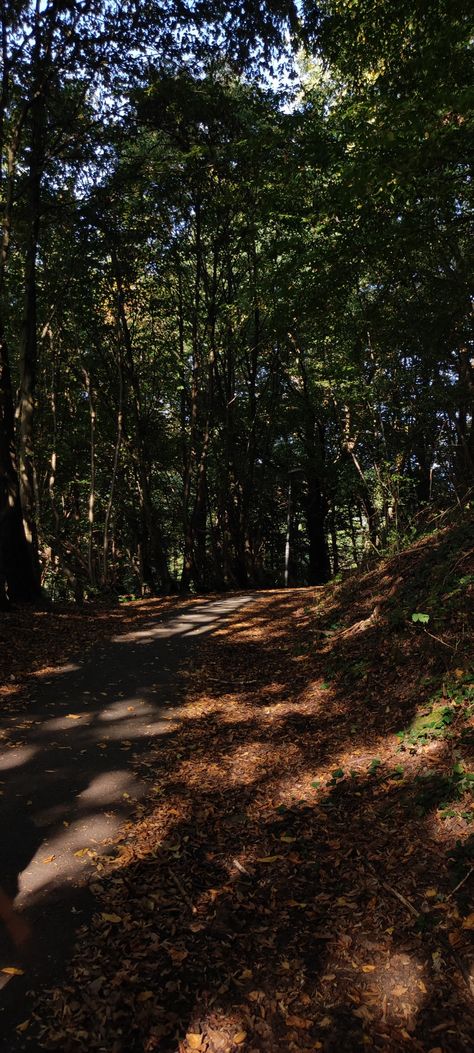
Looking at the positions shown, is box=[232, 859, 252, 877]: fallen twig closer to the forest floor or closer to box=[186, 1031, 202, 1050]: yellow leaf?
the forest floor

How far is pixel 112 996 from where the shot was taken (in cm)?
242

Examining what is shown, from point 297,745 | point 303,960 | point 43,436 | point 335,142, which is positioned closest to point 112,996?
point 303,960

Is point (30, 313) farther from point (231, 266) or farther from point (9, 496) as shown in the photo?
point (231, 266)

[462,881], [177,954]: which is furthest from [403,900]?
[177,954]

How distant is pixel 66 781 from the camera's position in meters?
4.22

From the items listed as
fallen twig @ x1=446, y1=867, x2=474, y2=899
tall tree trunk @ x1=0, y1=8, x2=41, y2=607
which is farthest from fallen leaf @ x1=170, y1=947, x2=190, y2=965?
tall tree trunk @ x1=0, y1=8, x2=41, y2=607

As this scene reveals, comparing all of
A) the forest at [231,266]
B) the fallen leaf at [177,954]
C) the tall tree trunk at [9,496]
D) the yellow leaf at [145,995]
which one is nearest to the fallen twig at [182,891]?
the fallen leaf at [177,954]

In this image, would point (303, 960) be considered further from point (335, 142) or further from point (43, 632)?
point (335, 142)

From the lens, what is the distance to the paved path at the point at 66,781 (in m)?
2.72

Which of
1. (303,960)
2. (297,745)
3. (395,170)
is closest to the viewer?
(303,960)

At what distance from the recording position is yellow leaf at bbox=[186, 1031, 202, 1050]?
2252 millimetres

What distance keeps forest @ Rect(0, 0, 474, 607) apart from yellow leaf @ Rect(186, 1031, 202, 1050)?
253 inches

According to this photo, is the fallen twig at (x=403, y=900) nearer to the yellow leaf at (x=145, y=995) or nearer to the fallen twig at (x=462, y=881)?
the fallen twig at (x=462, y=881)

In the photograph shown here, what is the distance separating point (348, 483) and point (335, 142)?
372 inches
